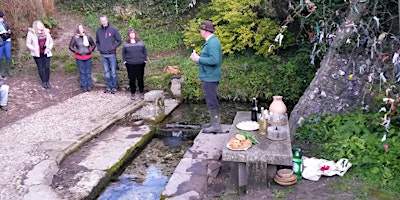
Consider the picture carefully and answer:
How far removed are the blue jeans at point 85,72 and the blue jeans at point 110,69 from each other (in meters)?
0.41

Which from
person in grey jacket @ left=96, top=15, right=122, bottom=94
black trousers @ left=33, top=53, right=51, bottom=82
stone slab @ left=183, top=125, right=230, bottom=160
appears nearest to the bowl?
stone slab @ left=183, top=125, right=230, bottom=160

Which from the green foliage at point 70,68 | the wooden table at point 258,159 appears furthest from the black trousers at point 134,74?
the wooden table at point 258,159

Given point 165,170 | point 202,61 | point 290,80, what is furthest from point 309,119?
point 290,80

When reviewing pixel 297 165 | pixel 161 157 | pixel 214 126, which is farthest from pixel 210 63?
pixel 297 165

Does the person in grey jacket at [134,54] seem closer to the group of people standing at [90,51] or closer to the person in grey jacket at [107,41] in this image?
the group of people standing at [90,51]

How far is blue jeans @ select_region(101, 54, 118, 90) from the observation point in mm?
8809

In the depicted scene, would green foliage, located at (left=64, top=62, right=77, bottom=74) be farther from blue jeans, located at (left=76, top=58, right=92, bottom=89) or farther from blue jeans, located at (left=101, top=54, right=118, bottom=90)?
blue jeans, located at (left=101, top=54, right=118, bottom=90)

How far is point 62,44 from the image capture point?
12.4 m

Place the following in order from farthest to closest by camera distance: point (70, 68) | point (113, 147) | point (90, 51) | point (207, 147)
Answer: point (70, 68), point (90, 51), point (113, 147), point (207, 147)

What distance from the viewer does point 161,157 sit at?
616cm

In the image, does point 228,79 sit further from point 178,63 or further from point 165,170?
point 165,170

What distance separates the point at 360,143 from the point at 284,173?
1.06 meters

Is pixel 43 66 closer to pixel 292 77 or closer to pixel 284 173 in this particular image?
pixel 292 77

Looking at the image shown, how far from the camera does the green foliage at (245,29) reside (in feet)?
34.7
